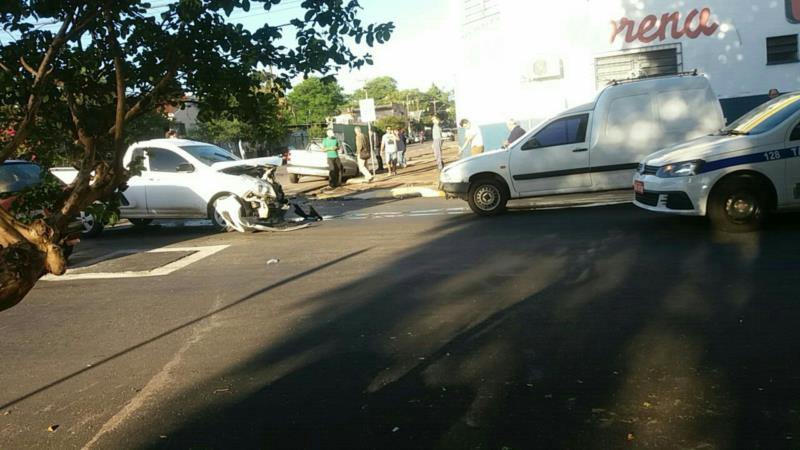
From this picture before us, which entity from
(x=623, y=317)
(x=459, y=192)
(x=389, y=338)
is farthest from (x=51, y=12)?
(x=459, y=192)

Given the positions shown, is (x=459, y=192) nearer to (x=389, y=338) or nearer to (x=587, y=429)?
(x=389, y=338)

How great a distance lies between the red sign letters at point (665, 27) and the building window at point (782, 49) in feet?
4.92

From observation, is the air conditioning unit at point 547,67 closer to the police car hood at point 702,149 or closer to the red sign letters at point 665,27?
the red sign letters at point 665,27

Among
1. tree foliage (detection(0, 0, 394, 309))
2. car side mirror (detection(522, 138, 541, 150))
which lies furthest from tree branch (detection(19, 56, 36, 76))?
car side mirror (detection(522, 138, 541, 150))

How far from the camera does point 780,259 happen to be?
7.11 metres

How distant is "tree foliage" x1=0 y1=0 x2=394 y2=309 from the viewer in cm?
250

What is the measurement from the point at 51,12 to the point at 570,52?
1820cm

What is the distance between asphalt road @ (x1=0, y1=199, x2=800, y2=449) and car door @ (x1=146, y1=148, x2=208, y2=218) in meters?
3.50

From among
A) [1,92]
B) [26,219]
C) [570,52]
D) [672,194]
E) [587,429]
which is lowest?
[587,429]

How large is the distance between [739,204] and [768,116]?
51.3 inches

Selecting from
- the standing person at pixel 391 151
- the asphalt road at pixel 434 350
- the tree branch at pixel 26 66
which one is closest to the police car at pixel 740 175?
the asphalt road at pixel 434 350

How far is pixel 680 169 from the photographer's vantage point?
875 cm

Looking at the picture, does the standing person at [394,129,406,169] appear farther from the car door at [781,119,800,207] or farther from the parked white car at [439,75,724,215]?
the car door at [781,119,800,207]

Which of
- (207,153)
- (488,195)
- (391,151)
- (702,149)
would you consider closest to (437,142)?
(391,151)
